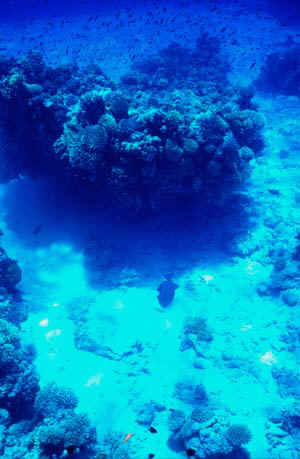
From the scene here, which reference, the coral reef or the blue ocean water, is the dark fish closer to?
the blue ocean water

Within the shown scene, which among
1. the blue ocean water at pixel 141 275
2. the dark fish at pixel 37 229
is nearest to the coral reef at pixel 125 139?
the blue ocean water at pixel 141 275

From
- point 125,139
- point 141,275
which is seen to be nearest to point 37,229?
point 141,275

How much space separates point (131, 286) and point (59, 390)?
4.26 meters

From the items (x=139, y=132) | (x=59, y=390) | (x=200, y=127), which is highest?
(x=200, y=127)

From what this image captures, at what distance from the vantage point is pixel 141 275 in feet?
38.2

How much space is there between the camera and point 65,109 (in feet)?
37.8

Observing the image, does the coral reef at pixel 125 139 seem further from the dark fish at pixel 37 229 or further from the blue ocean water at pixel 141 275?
the dark fish at pixel 37 229

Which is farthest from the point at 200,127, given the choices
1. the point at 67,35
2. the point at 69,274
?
the point at 67,35

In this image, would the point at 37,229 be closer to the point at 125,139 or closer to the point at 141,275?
the point at 141,275

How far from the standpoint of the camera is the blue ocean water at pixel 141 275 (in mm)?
7629

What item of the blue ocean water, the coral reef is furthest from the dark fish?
the coral reef

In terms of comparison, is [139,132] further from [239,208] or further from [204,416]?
[204,416]

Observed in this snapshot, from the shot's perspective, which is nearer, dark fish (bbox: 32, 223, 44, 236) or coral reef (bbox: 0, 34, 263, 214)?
coral reef (bbox: 0, 34, 263, 214)

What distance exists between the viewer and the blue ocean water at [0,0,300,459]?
25.0 ft
